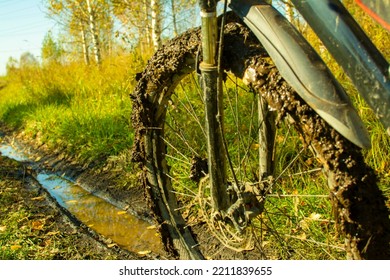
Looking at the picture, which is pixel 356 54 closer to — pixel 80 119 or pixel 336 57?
pixel 336 57

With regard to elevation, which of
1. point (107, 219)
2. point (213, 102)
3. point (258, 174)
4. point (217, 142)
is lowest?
point (107, 219)

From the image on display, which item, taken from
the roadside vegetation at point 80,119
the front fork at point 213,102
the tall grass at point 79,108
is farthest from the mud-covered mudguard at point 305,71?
the tall grass at point 79,108

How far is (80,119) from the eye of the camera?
20.6 feet

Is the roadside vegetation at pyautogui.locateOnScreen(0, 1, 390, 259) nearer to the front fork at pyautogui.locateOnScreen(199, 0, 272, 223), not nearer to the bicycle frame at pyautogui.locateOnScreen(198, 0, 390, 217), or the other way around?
the front fork at pyautogui.locateOnScreen(199, 0, 272, 223)

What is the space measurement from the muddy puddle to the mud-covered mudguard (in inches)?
77.3

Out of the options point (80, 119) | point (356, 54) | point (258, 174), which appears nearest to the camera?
point (356, 54)

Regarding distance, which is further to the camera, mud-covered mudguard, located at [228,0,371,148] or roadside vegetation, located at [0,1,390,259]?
roadside vegetation, located at [0,1,390,259]

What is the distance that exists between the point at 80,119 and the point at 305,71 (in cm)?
520

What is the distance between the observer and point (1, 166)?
529 centimetres

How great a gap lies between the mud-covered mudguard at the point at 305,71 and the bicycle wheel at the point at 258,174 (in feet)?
0.18

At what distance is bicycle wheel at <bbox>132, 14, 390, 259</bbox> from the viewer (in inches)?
55.7

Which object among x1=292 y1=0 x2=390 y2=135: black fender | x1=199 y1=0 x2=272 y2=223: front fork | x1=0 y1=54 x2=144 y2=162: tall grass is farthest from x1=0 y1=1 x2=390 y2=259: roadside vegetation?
x1=292 y1=0 x2=390 y2=135: black fender

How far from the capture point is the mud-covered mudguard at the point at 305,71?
4.44ft

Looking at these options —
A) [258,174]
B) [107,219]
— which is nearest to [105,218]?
[107,219]
